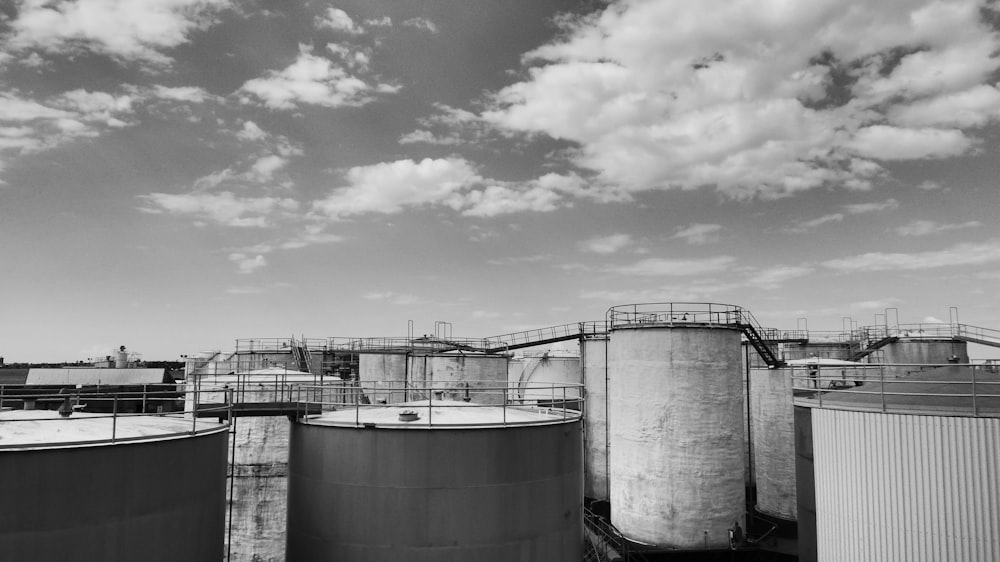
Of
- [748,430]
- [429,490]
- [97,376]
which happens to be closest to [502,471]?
[429,490]

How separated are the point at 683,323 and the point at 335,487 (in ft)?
54.6

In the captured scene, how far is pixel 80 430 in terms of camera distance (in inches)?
424

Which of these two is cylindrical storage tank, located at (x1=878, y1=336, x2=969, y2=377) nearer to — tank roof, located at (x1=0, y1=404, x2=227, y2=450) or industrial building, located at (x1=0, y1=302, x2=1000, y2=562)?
industrial building, located at (x1=0, y1=302, x2=1000, y2=562)

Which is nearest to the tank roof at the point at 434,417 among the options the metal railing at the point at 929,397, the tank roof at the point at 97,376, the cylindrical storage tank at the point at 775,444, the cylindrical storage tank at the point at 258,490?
the cylindrical storage tank at the point at 258,490

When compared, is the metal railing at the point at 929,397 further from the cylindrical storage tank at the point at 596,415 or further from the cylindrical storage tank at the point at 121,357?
the cylindrical storage tank at the point at 121,357

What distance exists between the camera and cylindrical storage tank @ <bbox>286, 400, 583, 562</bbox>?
41.5 ft

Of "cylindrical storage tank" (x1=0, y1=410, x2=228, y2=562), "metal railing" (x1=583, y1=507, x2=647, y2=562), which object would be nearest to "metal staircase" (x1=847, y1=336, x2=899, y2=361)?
"metal railing" (x1=583, y1=507, x2=647, y2=562)

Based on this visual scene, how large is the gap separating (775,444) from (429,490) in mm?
23067

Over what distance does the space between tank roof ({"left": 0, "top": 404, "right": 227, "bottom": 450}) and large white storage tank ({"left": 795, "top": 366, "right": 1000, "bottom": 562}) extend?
41.0 ft

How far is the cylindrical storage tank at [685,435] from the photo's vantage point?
82.9 ft

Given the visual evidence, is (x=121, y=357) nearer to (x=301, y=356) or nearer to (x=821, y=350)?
(x=301, y=356)

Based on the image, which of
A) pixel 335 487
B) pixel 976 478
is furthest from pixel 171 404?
pixel 976 478

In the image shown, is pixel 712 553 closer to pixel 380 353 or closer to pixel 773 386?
pixel 773 386

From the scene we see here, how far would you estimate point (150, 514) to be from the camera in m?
10.2
